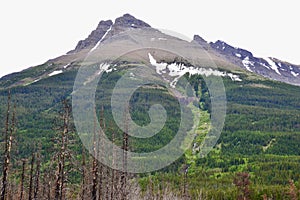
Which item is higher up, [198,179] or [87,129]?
[87,129]

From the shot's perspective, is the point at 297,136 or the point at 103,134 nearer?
the point at 103,134

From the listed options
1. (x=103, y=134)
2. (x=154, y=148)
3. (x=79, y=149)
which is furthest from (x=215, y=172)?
(x=103, y=134)

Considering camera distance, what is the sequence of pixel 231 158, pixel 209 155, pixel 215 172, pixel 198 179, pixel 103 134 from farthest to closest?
pixel 209 155, pixel 231 158, pixel 215 172, pixel 198 179, pixel 103 134

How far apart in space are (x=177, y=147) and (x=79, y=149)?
51539 mm

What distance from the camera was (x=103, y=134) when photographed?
133ft

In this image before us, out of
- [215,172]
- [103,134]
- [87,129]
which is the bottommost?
[215,172]

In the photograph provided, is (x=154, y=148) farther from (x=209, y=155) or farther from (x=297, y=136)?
(x=297, y=136)

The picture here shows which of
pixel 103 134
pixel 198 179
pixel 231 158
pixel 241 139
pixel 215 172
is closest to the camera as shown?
pixel 103 134

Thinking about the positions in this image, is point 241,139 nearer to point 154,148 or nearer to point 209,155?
point 209,155

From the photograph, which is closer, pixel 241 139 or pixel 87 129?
pixel 87 129

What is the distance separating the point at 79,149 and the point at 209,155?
49.5 metres

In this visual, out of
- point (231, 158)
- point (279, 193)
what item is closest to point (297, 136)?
point (231, 158)

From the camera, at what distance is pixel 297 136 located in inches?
7470

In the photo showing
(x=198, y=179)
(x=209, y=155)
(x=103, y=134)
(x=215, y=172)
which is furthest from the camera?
(x=209, y=155)
